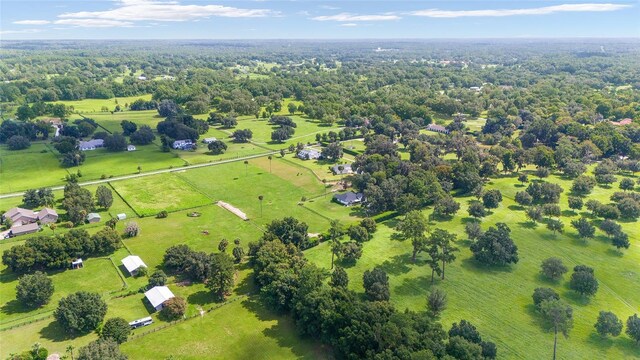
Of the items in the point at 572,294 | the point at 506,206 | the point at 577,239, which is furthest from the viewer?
the point at 506,206

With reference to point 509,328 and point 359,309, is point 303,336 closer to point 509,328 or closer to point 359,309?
point 359,309

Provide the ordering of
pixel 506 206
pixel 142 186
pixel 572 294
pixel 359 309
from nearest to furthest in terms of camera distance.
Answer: pixel 359 309
pixel 572 294
pixel 506 206
pixel 142 186

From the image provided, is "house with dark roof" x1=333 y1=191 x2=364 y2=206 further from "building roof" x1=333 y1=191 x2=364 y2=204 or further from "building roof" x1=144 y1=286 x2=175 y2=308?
"building roof" x1=144 y1=286 x2=175 y2=308

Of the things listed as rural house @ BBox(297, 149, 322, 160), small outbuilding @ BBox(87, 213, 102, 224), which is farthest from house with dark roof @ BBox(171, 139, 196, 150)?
small outbuilding @ BBox(87, 213, 102, 224)

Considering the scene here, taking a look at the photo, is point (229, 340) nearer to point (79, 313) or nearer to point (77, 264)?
point (79, 313)

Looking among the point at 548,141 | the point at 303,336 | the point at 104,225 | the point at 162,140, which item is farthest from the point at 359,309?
the point at 548,141

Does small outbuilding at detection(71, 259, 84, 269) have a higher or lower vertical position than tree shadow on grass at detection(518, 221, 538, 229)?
lower

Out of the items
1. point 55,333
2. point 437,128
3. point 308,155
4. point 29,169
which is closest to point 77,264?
point 55,333
